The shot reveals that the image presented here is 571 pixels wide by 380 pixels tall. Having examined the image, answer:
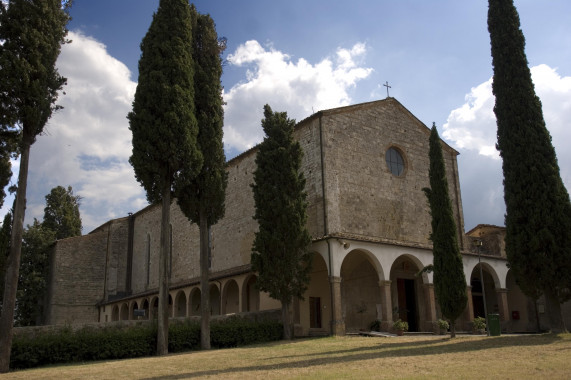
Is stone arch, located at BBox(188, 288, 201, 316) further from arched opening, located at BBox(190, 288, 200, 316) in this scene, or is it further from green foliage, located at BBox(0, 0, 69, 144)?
green foliage, located at BBox(0, 0, 69, 144)

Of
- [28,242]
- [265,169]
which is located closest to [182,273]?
[28,242]

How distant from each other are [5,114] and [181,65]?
5443mm

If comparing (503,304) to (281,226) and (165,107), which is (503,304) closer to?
(281,226)

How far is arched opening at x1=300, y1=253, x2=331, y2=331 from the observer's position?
21.5m

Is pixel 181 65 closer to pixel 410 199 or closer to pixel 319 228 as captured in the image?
pixel 319 228

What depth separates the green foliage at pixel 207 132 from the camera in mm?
17234

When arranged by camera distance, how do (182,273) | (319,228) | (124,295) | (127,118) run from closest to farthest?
(127,118), (319,228), (182,273), (124,295)

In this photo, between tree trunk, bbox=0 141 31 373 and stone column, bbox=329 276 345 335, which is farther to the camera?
stone column, bbox=329 276 345 335

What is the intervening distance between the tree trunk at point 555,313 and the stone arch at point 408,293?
843cm

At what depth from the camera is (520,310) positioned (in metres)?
24.6

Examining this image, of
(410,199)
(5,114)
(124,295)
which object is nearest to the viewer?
(5,114)

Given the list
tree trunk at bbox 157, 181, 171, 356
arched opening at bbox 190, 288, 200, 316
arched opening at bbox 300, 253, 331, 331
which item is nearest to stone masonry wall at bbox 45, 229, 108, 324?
arched opening at bbox 190, 288, 200, 316

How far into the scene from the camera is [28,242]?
113 ft

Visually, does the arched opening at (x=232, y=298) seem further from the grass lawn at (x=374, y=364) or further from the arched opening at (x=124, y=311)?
the arched opening at (x=124, y=311)
